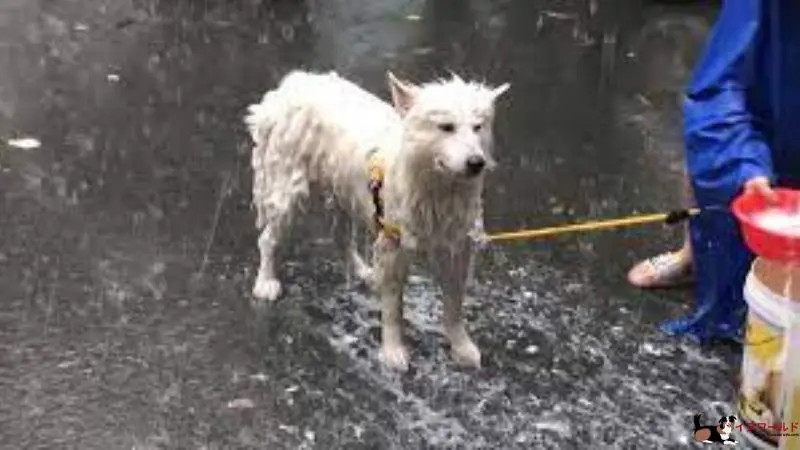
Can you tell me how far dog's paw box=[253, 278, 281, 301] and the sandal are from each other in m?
1.54

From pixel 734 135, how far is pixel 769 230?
42.6 inches

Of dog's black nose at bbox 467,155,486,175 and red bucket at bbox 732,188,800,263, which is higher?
dog's black nose at bbox 467,155,486,175

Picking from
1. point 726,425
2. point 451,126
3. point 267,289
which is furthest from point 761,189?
point 267,289

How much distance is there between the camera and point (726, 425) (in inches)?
179

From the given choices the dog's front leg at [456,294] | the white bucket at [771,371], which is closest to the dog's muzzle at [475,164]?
the dog's front leg at [456,294]

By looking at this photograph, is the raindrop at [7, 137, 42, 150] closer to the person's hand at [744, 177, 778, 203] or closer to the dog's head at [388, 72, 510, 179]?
the dog's head at [388, 72, 510, 179]

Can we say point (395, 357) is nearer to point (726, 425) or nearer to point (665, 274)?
point (726, 425)

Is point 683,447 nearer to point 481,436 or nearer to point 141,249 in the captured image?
point 481,436

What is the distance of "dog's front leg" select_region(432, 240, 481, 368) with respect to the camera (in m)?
4.88

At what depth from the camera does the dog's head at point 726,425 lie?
451 centimetres

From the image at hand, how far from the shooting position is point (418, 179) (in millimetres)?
4648

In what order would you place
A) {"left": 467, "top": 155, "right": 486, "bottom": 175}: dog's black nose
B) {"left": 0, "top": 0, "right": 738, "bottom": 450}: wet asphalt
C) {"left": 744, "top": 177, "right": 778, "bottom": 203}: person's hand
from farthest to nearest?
{"left": 0, "top": 0, "right": 738, "bottom": 450}: wet asphalt < {"left": 467, "top": 155, "right": 486, "bottom": 175}: dog's black nose < {"left": 744, "top": 177, "right": 778, "bottom": 203}: person's hand

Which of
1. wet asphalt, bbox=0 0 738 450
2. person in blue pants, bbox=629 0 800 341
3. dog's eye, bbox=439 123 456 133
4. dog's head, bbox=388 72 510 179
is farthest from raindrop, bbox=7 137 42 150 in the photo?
person in blue pants, bbox=629 0 800 341

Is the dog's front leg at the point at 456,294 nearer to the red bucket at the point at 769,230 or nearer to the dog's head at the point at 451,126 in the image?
the dog's head at the point at 451,126
